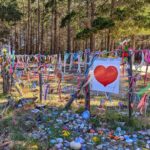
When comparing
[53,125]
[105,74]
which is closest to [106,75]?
[105,74]

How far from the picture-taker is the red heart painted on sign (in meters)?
6.66

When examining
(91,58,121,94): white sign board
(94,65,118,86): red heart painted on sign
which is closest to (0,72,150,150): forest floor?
(91,58,121,94): white sign board

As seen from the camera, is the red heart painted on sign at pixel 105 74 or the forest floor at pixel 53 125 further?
the red heart painted on sign at pixel 105 74

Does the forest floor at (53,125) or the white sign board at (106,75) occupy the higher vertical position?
the white sign board at (106,75)

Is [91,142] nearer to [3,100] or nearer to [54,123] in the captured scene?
[54,123]

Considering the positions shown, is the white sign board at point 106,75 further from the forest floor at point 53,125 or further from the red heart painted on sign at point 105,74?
the forest floor at point 53,125

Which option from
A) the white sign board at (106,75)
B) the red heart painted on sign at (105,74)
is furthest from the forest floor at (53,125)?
the red heart painted on sign at (105,74)

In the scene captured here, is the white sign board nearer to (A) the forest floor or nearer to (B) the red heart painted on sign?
(B) the red heart painted on sign

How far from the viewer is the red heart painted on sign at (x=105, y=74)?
262 inches

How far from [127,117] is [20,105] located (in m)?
2.63

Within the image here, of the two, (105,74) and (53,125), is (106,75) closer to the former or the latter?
(105,74)

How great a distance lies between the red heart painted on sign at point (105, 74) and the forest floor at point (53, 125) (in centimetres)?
72

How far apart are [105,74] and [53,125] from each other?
148 cm

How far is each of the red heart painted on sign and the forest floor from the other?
716 millimetres
